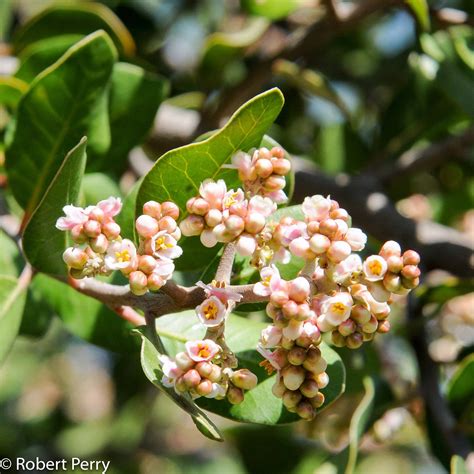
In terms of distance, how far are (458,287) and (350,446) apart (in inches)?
19.6

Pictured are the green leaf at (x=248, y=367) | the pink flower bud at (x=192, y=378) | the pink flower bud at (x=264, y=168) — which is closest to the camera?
the pink flower bud at (x=192, y=378)

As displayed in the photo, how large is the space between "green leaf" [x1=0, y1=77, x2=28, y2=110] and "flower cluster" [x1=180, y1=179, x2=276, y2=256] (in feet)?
2.20

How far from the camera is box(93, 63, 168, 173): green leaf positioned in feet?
5.24

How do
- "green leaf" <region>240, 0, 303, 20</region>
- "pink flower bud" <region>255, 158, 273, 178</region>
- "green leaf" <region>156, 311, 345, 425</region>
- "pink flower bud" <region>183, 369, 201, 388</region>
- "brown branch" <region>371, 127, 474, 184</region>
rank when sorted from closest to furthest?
"pink flower bud" <region>183, 369, 201, 388</region> < "pink flower bud" <region>255, 158, 273, 178</region> < "green leaf" <region>156, 311, 345, 425</region> < "green leaf" <region>240, 0, 303, 20</region> < "brown branch" <region>371, 127, 474, 184</region>

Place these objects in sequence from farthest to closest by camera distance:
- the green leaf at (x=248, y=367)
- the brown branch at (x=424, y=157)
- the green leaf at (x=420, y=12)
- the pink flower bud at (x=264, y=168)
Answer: the brown branch at (x=424, y=157)
the green leaf at (x=420, y=12)
the green leaf at (x=248, y=367)
the pink flower bud at (x=264, y=168)

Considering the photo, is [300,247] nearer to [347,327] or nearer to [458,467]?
[347,327]

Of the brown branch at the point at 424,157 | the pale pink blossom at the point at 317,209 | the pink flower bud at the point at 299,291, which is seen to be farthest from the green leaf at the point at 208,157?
the brown branch at the point at 424,157

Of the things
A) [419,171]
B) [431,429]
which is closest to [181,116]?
[419,171]

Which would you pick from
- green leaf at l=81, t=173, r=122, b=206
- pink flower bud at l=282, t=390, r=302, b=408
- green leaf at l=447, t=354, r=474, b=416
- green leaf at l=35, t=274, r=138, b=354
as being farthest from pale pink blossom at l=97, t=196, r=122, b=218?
green leaf at l=447, t=354, r=474, b=416

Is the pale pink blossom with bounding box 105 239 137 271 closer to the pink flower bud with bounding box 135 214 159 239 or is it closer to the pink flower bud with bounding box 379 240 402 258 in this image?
the pink flower bud with bounding box 135 214 159 239

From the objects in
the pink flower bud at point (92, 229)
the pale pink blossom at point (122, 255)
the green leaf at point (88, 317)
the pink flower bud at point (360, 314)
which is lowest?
the green leaf at point (88, 317)

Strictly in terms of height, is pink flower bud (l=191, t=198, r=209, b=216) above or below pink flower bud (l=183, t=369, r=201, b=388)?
above

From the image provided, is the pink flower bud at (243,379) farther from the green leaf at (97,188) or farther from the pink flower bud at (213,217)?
the green leaf at (97,188)

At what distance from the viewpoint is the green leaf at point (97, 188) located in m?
1.55
